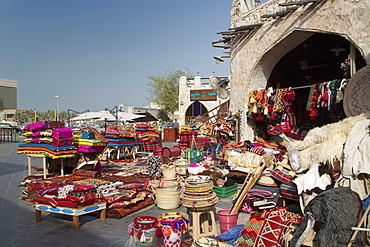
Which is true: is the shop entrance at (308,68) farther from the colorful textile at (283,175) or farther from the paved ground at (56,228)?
the paved ground at (56,228)

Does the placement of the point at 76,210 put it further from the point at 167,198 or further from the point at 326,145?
the point at 326,145

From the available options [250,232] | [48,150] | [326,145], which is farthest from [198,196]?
[48,150]

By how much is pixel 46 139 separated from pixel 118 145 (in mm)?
4973

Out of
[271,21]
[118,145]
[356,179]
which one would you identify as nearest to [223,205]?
[356,179]

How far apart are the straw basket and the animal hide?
2732mm

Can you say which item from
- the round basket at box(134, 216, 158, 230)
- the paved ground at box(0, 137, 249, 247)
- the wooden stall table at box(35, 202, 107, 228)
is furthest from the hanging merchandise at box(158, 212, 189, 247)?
the wooden stall table at box(35, 202, 107, 228)

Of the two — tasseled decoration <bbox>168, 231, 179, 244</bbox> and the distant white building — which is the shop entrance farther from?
the distant white building

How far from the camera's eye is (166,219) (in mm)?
4223

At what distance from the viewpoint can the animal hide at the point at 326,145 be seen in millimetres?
3949

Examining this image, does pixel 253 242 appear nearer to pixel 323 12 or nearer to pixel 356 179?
pixel 356 179

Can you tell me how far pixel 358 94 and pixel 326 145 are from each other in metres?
2.03

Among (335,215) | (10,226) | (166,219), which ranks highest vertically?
(335,215)

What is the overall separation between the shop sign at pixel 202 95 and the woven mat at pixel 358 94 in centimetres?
2131

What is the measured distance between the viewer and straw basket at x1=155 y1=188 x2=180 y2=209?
634cm
